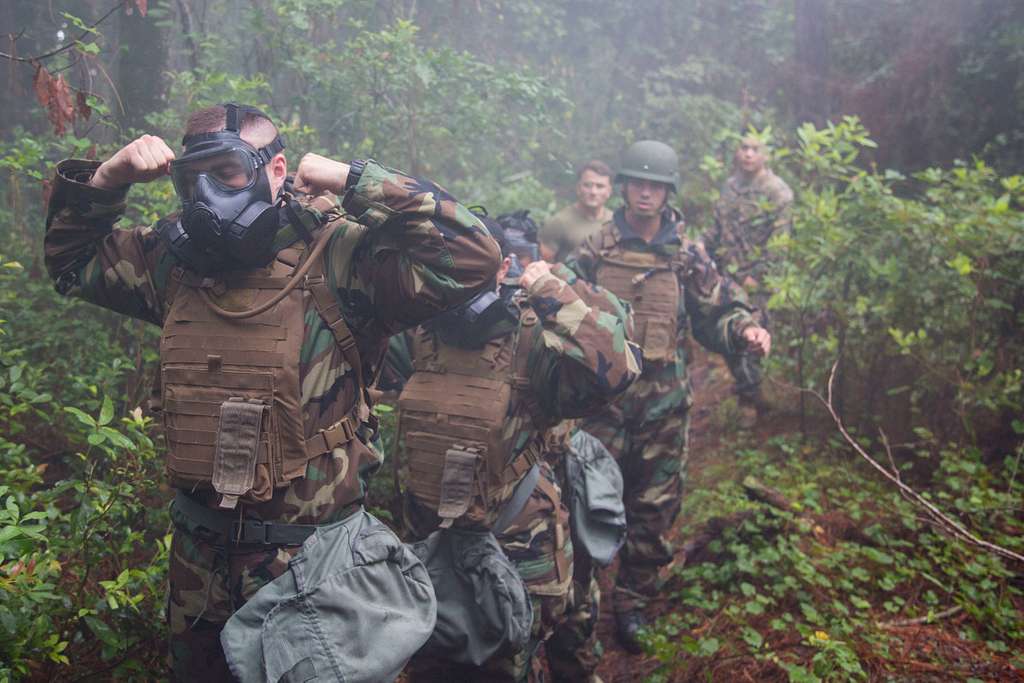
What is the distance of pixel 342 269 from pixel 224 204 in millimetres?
419

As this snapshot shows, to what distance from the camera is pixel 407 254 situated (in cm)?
258

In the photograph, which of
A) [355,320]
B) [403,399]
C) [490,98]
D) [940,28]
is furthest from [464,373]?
[940,28]

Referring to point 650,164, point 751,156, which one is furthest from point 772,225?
point 650,164

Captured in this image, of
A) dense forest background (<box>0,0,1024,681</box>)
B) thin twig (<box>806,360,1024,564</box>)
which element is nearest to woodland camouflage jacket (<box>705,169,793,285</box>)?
dense forest background (<box>0,0,1024,681</box>)

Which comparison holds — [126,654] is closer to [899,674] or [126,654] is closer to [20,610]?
[20,610]

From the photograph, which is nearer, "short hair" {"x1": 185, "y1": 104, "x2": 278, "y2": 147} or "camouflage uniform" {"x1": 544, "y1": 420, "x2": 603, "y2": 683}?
"short hair" {"x1": 185, "y1": 104, "x2": 278, "y2": 147}

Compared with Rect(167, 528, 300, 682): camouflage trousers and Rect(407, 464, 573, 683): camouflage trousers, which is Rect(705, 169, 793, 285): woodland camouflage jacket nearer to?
Rect(407, 464, 573, 683): camouflage trousers

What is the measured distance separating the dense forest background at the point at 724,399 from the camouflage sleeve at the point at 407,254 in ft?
3.25

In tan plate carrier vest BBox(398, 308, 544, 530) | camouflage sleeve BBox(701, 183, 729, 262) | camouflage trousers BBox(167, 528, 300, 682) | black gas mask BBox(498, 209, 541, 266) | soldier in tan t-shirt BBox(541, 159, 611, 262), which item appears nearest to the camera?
camouflage trousers BBox(167, 528, 300, 682)

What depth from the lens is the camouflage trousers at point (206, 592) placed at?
2.46 meters

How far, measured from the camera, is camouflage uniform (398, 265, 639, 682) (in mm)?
3105

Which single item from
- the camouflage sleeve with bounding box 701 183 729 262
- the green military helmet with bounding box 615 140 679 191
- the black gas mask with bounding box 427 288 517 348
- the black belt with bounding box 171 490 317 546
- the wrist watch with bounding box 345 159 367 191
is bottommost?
the camouflage sleeve with bounding box 701 183 729 262

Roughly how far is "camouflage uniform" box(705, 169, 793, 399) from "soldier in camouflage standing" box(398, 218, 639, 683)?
403cm

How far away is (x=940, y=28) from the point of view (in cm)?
1097
